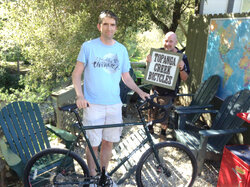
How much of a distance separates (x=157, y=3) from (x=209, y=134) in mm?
3129

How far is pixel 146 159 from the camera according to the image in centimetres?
245

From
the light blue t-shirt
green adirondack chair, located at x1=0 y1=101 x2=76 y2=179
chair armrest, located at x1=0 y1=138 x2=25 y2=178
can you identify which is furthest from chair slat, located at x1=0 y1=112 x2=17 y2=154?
the light blue t-shirt

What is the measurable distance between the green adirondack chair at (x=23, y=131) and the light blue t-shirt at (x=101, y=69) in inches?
33.0

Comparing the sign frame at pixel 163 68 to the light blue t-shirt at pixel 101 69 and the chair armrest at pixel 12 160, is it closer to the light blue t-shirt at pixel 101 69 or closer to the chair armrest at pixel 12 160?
the light blue t-shirt at pixel 101 69

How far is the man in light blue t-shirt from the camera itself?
7.30ft

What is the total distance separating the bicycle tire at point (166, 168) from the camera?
7.99 ft

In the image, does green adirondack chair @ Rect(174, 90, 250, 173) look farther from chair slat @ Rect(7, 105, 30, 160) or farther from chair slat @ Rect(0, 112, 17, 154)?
chair slat @ Rect(0, 112, 17, 154)

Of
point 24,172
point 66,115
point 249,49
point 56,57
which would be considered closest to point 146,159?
point 24,172

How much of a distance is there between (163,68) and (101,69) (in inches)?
62.0

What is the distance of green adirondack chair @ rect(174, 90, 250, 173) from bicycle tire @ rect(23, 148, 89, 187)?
1.59 meters

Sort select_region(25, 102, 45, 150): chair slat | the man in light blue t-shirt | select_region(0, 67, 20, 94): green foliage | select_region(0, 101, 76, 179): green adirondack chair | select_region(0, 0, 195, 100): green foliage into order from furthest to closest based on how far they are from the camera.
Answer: select_region(0, 67, 20, 94): green foliage → select_region(0, 0, 195, 100): green foliage → select_region(25, 102, 45, 150): chair slat → select_region(0, 101, 76, 179): green adirondack chair → the man in light blue t-shirt

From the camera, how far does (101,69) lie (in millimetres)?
2273

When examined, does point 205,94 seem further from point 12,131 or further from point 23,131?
point 12,131

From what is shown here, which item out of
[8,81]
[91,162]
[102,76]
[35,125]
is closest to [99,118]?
[102,76]
